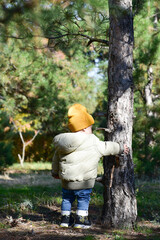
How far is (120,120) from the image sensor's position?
305cm

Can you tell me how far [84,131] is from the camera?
3.08 m

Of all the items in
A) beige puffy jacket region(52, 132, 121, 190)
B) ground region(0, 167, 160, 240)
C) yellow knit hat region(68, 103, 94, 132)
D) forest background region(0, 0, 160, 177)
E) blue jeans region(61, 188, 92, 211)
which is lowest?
ground region(0, 167, 160, 240)

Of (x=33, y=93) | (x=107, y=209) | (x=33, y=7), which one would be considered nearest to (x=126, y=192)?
(x=107, y=209)

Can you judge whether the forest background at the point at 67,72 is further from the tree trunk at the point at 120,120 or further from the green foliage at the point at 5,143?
the tree trunk at the point at 120,120

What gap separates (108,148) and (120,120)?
34 centimetres

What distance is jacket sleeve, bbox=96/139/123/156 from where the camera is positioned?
2.91m

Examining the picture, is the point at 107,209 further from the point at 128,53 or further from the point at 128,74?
the point at 128,53

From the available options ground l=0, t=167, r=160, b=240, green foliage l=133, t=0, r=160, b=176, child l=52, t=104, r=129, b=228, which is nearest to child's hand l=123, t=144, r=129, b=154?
child l=52, t=104, r=129, b=228

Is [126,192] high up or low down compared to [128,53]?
down

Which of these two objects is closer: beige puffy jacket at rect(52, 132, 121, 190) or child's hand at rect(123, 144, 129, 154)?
beige puffy jacket at rect(52, 132, 121, 190)

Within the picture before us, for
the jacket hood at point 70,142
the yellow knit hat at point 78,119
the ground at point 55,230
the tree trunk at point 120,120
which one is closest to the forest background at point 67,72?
the tree trunk at point 120,120

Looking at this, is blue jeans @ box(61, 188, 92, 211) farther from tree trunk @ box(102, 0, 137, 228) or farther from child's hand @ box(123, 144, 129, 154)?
child's hand @ box(123, 144, 129, 154)

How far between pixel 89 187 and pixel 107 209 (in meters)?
0.36

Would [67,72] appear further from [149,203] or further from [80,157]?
[80,157]
